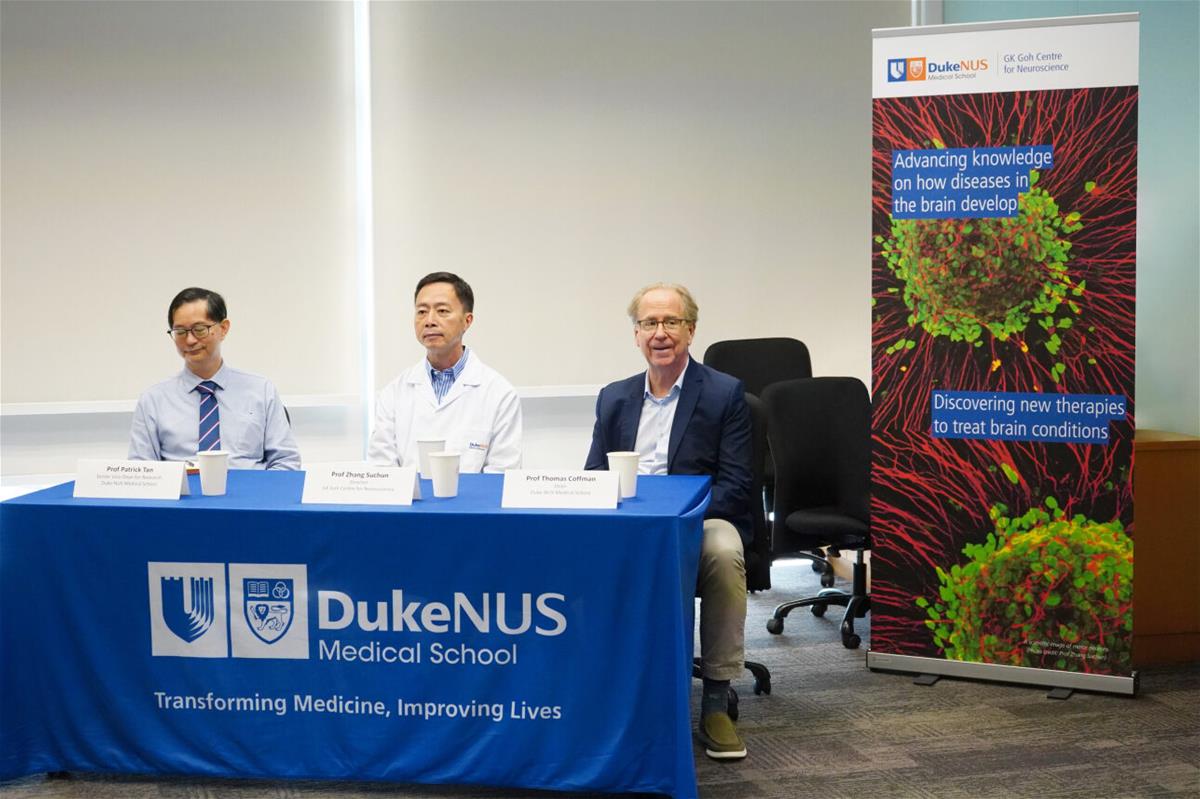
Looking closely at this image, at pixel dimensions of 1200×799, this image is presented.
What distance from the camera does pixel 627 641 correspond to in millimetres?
2553

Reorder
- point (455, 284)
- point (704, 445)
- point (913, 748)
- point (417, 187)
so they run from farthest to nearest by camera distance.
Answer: point (417, 187)
point (455, 284)
point (704, 445)
point (913, 748)

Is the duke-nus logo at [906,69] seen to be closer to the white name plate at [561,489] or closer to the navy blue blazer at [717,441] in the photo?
the navy blue blazer at [717,441]

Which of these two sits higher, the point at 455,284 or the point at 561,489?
the point at 455,284

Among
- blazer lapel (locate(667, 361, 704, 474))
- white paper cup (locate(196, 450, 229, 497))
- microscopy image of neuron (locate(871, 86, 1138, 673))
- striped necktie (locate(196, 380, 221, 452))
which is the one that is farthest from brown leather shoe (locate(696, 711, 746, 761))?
striped necktie (locate(196, 380, 221, 452))

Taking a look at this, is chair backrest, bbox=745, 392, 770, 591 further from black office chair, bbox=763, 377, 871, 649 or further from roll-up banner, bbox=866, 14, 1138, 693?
black office chair, bbox=763, 377, 871, 649

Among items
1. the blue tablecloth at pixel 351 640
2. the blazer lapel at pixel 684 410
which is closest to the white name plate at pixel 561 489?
the blue tablecloth at pixel 351 640

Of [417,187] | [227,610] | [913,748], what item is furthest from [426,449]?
[417,187]

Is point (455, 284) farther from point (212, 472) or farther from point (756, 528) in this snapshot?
point (756, 528)

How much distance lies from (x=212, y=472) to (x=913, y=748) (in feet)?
6.43

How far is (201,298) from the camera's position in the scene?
355cm

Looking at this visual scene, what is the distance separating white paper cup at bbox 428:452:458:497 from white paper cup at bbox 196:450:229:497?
0.52 m

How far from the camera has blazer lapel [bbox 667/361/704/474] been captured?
3.21 metres

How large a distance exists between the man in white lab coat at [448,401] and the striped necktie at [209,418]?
50 centimetres

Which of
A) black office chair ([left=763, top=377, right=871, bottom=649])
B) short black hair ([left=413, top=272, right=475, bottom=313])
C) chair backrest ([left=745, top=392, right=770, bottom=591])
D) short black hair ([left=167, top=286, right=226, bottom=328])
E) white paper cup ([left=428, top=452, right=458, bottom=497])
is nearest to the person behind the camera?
white paper cup ([left=428, top=452, right=458, bottom=497])
